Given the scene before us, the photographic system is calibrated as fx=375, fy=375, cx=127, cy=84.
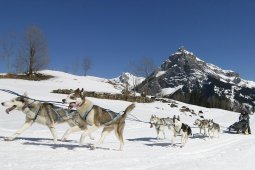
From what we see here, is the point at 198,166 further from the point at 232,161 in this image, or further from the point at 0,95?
the point at 0,95

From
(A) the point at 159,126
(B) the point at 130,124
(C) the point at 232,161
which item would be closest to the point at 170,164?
(C) the point at 232,161

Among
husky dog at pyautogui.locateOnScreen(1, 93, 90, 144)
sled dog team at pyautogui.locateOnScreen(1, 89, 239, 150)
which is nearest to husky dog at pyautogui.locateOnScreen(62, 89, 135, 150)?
sled dog team at pyautogui.locateOnScreen(1, 89, 239, 150)

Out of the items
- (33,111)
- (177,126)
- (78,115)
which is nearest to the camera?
(33,111)

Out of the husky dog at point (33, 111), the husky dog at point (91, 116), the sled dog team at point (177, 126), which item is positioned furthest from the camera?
the sled dog team at point (177, 126)

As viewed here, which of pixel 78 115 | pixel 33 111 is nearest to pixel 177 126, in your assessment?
pixel 78 115

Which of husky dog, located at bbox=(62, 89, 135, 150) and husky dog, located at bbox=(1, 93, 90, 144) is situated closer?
husky dog, located at bbox=(62, 89, 135, 150)

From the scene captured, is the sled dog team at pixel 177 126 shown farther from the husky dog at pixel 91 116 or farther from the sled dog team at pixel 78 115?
the sled dog team at pixel 78 115

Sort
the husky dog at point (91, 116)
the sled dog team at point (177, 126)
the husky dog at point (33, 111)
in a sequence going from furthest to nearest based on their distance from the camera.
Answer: the sled dog team at point (177, 126)
the husky dog at point (33, 111)
the husky dog at point (91, 116)

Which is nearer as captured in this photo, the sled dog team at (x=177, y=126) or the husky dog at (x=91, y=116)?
the husky dog at (x=91, y=116)

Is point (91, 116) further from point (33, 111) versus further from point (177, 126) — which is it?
point (177, 126)

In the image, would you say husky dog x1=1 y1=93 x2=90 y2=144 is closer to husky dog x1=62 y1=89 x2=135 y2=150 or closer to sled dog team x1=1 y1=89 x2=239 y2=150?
sled dog team x1=1 y1=89 x2=239 y2=150

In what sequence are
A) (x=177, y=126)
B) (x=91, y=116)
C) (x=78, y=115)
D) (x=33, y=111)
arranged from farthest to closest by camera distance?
1. (x=177, y=126)
2. (x=78, y=115)
3. (x=33, y=111)
4. (x=91, y=116)

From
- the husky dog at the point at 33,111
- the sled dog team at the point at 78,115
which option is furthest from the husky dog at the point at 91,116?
the husky dog at the point at 33,111

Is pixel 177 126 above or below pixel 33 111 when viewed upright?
below
